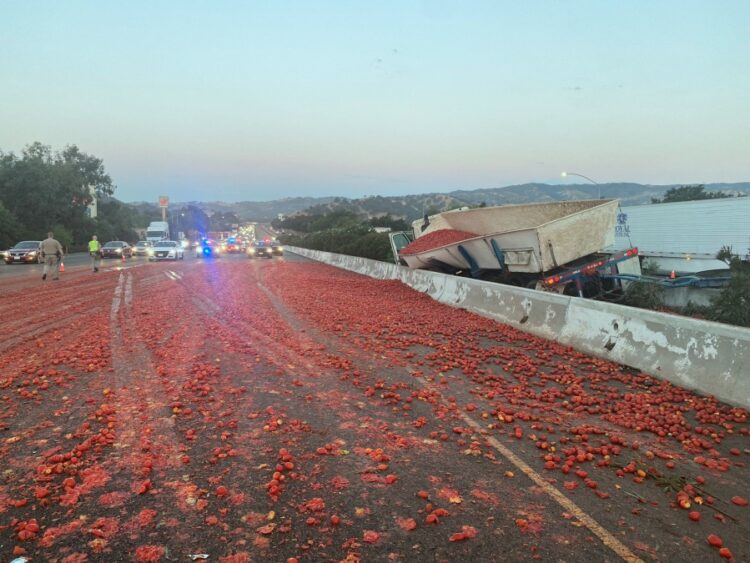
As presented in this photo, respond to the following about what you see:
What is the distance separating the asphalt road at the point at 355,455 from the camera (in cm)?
313

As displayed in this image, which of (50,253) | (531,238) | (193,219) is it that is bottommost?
(531,238)

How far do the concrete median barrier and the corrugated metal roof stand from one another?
1613 centimetres

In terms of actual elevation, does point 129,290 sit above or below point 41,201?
below

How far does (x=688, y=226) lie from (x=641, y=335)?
20.8m

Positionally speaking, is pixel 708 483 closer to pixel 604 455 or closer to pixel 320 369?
pixel 604 455

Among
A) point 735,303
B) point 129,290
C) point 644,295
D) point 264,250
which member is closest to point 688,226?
point 644,295

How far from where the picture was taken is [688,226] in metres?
24.1

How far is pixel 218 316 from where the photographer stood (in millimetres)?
11578

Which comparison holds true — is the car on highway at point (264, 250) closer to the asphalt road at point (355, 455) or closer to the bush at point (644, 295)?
the bush at point (644, 295)

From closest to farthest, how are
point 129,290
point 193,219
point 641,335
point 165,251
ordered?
point 641,335 → point 129,290 → point 165,251 → point 193,219

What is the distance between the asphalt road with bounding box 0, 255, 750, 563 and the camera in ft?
10.3

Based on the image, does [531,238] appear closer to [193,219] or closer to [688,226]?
[688,226]

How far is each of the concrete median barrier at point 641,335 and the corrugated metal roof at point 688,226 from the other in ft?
52.9

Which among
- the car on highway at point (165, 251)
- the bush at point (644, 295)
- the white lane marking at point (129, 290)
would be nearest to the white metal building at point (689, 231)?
the bush at point (644, 295)
